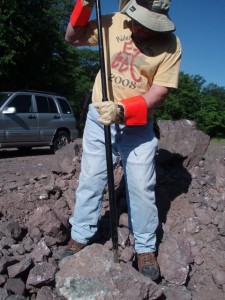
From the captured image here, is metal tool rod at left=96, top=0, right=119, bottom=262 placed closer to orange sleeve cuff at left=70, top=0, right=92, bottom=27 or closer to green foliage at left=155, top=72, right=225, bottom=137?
orange sleeve cuff at left=70, top=0, right=92, bottom=27

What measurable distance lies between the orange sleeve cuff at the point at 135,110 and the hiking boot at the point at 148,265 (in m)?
1.04

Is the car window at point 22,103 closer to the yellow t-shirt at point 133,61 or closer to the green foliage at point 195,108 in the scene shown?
the yellow t-shirt at point 133,61

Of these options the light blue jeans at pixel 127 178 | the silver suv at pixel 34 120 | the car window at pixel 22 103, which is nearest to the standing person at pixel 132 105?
the light blue jeans at pixel 127 178

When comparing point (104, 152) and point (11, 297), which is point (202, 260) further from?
point (11, 297)

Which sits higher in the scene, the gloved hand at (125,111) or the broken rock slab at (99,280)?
the gloved hand at (125,111)

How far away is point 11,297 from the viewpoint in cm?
270

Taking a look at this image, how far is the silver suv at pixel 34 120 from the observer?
32.4 ft

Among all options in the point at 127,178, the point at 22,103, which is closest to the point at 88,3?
→ the point at 127,178

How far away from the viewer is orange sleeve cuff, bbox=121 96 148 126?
2836 millimetres

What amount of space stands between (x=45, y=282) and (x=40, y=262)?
0.83 feet

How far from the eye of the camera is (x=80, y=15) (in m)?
3.06

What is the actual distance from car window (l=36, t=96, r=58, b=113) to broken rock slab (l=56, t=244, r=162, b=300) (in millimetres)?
8230

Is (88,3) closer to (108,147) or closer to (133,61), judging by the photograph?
(133,61)

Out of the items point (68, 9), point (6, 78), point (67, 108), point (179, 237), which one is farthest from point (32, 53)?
point (179, 237)
